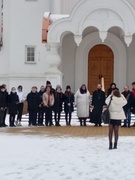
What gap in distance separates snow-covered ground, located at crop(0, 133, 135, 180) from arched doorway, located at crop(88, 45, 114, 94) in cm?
1122

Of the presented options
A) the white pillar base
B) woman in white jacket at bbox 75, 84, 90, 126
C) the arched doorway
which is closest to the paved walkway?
woman in white jacket at bbox 75, 84, 90, 126

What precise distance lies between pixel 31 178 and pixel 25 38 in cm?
1754

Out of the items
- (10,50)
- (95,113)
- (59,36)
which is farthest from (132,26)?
(10,50)

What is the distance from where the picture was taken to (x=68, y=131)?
50.7 ft

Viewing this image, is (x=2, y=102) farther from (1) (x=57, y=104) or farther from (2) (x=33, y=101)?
(1) (x=57, y=104)

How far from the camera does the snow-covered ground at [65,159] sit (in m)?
8.26

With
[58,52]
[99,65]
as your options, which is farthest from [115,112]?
A: [99,65]

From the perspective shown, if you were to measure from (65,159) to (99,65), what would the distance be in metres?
15.5

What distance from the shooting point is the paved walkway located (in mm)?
14680

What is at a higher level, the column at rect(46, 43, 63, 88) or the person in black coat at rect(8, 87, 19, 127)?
the column at rect(46, 43, 63, 88)

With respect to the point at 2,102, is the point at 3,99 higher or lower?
higher

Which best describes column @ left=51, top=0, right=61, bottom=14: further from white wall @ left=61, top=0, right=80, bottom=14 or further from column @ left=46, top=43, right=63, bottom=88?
column @ left=46, top=43, right=63, bottom=88

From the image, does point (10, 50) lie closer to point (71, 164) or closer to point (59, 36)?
point (59, 36)

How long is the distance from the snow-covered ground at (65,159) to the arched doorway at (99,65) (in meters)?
11.2
